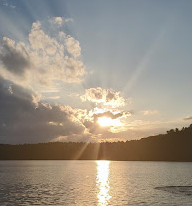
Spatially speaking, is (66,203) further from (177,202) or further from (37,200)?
(177,202)

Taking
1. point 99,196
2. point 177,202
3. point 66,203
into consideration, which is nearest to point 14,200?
point 66,203

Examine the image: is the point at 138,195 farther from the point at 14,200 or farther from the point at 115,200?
the point at 14,200

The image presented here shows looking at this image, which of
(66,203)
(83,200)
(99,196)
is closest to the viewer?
(66,203)

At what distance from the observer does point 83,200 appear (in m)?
57.7

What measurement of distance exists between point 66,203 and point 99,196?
1180cm

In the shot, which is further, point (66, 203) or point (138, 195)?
point (138, 195)

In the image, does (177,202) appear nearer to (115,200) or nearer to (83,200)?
(115,200)

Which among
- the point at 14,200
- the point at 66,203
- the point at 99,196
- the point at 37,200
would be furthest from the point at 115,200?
the point at 14,200

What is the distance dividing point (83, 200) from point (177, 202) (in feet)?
59.7

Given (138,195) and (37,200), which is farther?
(138,195)

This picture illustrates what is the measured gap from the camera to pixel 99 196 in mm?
63500

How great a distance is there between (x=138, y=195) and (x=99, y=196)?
888cm

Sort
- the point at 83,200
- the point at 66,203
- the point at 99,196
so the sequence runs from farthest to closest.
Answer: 1. the point at 99,196
2. the point at 83,200
3. the point at 66,203

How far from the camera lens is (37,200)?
5703 centimetres
